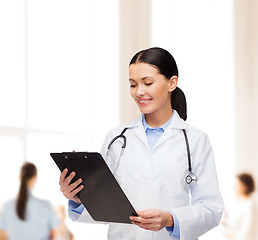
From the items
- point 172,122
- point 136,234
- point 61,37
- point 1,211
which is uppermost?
point 61,37

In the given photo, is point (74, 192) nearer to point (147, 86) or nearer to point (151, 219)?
point (151, 219)

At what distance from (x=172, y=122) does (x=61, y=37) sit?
6.62ft

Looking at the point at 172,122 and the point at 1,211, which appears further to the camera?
the point at 1,211

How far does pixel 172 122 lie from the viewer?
1596mm

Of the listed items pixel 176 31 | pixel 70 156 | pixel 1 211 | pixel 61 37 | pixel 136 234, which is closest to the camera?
pixel 70 156

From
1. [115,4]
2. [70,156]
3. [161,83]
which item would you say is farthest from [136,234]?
[115,4]

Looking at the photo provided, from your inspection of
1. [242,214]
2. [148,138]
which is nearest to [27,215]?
[148,138]

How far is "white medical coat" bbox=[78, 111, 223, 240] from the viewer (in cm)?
150

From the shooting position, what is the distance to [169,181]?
59.3 inches

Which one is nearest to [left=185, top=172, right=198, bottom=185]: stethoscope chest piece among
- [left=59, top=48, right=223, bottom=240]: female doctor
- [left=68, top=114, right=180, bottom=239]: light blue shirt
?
[left=59, top=48, right=223, bottom=240]: female doctor

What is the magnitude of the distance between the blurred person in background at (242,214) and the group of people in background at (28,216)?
2008mm

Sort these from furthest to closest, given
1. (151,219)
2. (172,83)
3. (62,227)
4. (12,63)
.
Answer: (62,227), (12,63), (172,83), (151,219)

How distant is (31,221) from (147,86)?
1.74m

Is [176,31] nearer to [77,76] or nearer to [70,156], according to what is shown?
[77,76]
